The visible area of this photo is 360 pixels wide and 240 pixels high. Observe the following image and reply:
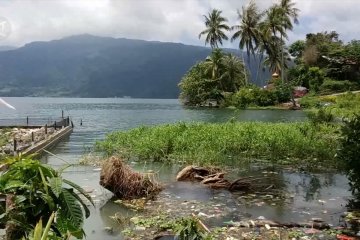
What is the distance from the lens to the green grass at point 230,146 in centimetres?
1658

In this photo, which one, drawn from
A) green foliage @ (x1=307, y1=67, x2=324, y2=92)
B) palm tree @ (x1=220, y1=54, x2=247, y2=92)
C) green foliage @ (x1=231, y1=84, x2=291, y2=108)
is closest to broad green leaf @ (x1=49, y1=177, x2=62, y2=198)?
green foliage @ (x1=231, y1=84, x2=291, y2=108)

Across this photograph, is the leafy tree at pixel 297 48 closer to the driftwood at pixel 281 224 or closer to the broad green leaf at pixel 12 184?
the driftwood at pixel 281 224

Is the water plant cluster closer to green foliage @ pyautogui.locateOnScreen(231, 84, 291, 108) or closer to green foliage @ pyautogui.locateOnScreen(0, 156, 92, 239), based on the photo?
green foliage @ pyautogui.locateOnScreen(231, 84, 291, 108)

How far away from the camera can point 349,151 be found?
33.9 feet

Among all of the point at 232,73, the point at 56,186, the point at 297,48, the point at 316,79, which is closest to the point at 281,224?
the point at 56,186

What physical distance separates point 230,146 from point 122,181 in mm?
7320

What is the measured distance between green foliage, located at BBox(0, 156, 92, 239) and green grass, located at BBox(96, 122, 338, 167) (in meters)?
9.98

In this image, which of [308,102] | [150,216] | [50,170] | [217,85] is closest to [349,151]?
[150,216]

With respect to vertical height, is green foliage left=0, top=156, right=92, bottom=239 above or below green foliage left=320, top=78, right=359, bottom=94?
below

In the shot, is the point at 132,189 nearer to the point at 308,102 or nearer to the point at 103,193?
the point at 103,193

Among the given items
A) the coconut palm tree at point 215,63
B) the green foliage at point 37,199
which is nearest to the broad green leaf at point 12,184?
the green foliage at point 37,199

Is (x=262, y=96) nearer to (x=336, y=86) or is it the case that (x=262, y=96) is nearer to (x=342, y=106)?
(x=336, y=86)

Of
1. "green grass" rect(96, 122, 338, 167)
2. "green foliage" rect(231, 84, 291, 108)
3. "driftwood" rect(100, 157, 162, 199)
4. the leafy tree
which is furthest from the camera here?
the leafy tree

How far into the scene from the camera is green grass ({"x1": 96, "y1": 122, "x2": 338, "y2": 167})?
54.4 ft
